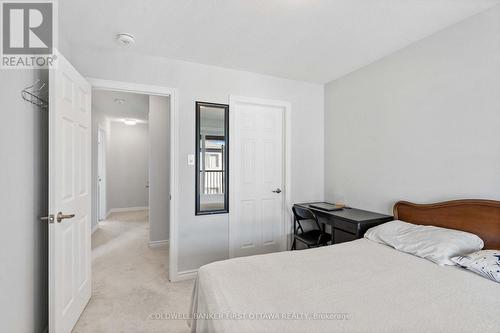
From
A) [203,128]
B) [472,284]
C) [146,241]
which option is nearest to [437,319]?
[472,284]

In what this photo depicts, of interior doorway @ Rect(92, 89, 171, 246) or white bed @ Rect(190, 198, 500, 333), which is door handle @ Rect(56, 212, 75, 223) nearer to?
white bed @ Rect(190, 198, 500, 333)

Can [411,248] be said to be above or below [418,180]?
below

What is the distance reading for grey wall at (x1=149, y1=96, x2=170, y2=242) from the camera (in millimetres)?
3854

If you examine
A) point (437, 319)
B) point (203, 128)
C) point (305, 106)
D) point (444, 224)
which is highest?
point (305, 106)

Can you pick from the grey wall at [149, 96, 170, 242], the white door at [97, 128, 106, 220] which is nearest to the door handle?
the grey wall at [149, 96, 170, 242]

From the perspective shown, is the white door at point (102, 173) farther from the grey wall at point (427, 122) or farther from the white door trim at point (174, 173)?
the grey wall at point (427, 122)

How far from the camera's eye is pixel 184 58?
2.66 meters

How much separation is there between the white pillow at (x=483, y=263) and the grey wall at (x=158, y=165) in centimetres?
363

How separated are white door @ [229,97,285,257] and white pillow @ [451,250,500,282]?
2.01 m

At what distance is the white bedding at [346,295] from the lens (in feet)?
3.43

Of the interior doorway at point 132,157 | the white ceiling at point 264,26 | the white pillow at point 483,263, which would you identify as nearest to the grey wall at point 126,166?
the interior doorway at point 132,157

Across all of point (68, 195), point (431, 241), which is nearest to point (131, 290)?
point (68, 195)

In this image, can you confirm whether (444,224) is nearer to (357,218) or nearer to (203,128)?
(357,218)

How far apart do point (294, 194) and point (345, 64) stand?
1745mm
